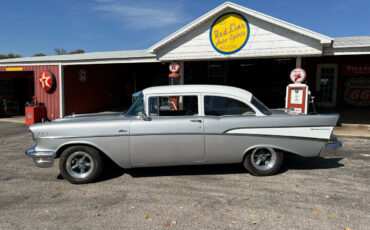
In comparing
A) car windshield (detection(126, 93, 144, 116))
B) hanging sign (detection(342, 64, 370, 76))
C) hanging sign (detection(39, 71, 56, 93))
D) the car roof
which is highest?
hanging sign (detection(342, 64, 370, 76))

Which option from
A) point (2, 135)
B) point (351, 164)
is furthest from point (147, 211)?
point (2, 135)

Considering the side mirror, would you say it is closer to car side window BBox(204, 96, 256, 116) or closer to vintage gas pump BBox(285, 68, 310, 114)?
car side window BBox(204, 96, 256, 116)

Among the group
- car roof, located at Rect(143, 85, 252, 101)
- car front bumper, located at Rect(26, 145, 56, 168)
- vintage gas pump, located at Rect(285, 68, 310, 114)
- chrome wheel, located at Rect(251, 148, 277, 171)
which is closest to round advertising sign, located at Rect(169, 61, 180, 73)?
vintage gas pump, located at Rect(285, 68, 310, 114)

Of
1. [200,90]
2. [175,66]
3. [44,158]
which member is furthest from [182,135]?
[175,66]

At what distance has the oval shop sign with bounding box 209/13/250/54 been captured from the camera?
9.09 m

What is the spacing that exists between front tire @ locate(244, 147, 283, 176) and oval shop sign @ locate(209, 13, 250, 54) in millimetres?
5379

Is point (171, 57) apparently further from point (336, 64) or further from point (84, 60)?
point (336, 64)

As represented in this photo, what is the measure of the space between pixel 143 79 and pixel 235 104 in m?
14.2

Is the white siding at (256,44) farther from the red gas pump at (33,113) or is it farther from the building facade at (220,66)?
the red gas pump at (33,113)

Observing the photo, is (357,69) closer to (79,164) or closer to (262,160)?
(262,160)

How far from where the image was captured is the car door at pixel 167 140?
4.36m

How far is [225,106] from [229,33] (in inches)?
215

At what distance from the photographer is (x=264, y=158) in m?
4.71

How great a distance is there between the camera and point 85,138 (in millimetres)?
4320
